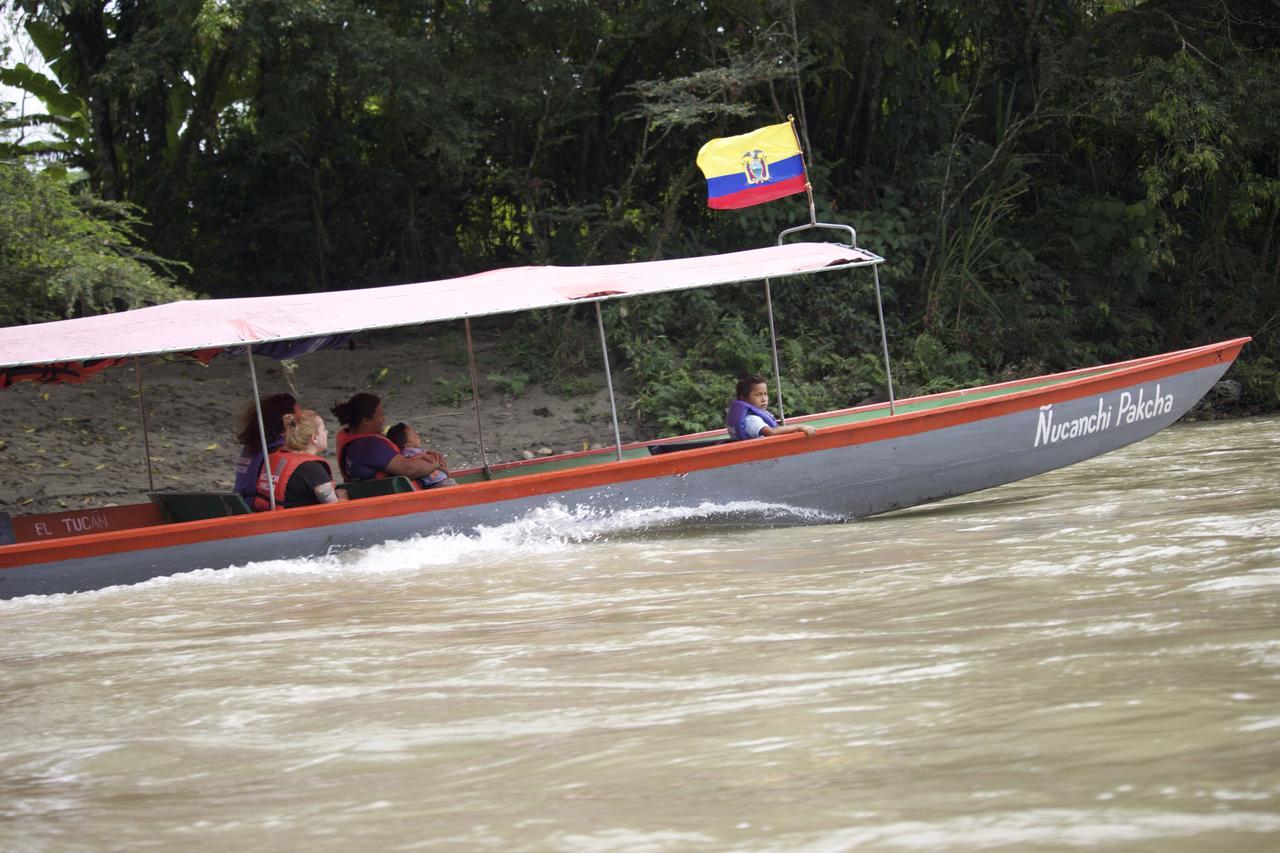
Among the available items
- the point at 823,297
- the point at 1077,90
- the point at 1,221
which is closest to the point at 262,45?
the point at 1,221

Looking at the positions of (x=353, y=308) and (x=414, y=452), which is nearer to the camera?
(x=353, y=308)

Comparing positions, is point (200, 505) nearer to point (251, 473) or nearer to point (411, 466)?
point (251, 473)

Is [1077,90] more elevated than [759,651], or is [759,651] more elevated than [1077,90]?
[1077,90]

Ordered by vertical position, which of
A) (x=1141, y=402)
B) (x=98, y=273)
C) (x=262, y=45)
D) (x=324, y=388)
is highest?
(x=262, y=45)

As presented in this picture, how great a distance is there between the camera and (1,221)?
10.6 metres

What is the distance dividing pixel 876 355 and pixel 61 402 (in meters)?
9.02

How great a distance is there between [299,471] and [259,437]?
50cm

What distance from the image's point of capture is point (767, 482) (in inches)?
299

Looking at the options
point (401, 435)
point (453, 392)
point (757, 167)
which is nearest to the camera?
point (401, 435)

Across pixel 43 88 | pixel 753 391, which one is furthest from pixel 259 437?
pixel 43 88

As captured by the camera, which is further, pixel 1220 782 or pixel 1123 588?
pixel 1123 588

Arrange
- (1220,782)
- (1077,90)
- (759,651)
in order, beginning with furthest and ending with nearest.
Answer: (1077,90), (759,651), (1220,782)

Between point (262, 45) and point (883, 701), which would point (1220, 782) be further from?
point (262, 45)

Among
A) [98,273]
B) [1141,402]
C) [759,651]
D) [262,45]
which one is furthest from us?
[262,45]
